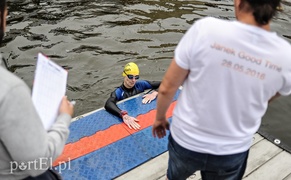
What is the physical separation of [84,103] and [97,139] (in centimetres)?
219

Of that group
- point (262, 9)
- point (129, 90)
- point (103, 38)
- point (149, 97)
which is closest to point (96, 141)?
point (149, 97)

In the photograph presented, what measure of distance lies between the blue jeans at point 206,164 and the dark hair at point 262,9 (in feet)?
2.90

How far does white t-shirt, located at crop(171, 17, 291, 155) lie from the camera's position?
64.6 inches

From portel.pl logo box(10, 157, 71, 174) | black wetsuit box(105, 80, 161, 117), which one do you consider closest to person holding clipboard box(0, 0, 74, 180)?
portel.pl logo box(10, 157, 71, 174)

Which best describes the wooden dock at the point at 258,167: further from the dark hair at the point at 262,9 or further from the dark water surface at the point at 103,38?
the dark hair at the point at 262,9

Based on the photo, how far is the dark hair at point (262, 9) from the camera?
65.6 inches

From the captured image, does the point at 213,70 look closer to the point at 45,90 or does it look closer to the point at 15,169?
the point at 45,90

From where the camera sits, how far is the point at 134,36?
27.3 feet

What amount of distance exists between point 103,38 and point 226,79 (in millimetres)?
6721

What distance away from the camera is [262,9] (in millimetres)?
1665

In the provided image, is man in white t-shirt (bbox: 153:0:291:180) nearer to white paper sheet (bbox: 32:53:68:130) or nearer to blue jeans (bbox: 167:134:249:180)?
blue jeans (bbox: 167:134:249:180)

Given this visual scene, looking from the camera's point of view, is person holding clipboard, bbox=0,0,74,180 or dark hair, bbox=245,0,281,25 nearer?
person holding clipboard, bbox=0,0,74,180

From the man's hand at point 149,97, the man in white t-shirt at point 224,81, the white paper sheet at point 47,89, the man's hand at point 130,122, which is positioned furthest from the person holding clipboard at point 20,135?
the man's hand at point 149,97

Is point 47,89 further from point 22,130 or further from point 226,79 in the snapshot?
point 226,79
